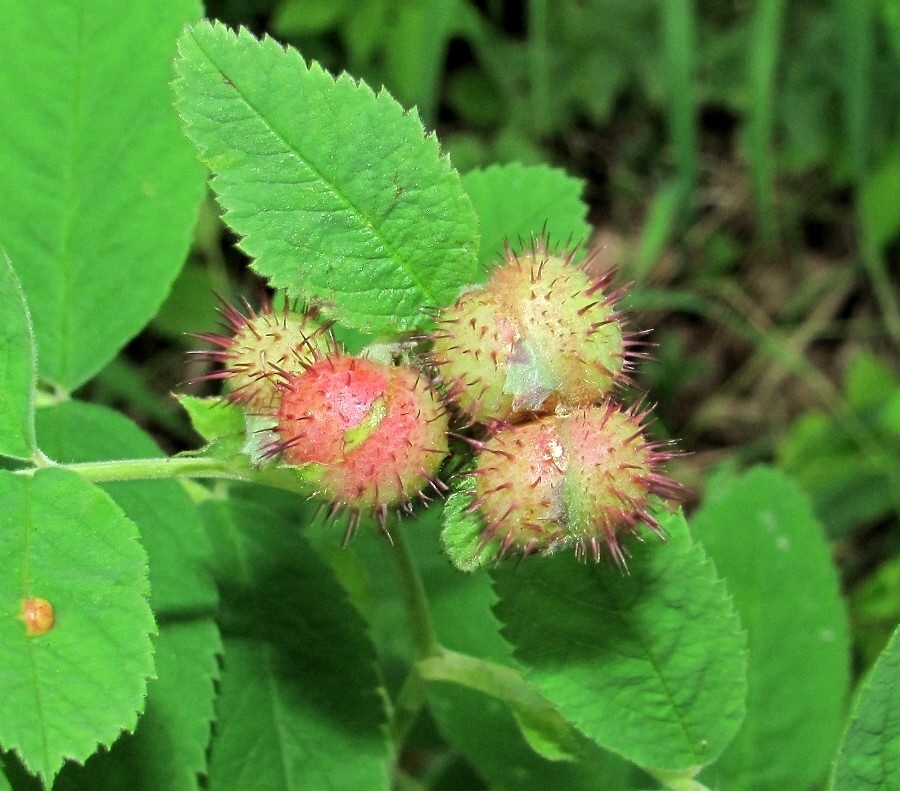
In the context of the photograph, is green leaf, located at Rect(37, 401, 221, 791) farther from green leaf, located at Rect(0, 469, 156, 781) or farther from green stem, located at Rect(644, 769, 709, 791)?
green stem, located at Rect(644, 769, 709, 791)

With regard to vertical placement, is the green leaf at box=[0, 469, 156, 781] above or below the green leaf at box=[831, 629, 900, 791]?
below

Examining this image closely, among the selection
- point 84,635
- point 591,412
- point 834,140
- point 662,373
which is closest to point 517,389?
point 591,412

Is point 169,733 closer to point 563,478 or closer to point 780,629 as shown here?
point 563,478

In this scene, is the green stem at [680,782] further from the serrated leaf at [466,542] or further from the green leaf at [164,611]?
the green leaf at [164,611]

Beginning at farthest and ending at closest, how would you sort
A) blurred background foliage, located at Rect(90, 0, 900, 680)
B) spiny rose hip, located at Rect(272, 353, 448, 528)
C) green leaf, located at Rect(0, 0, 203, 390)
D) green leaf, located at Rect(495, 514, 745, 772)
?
blurred background foliage, located at Rect(90, 0, 900, 680) < green leaf, located at Rect(0, 0, 203, 390) < green leaf, located at Rect(495, 514, 745, 772) < spiny rose hip, located at Rect(272, 353, 448, 528)

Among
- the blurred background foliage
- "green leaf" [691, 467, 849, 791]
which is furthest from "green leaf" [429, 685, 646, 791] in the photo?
the blurred background foliage

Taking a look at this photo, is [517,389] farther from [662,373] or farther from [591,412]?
[662,373]

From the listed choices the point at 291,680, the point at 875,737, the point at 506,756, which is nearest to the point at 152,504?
the point at 291,680
